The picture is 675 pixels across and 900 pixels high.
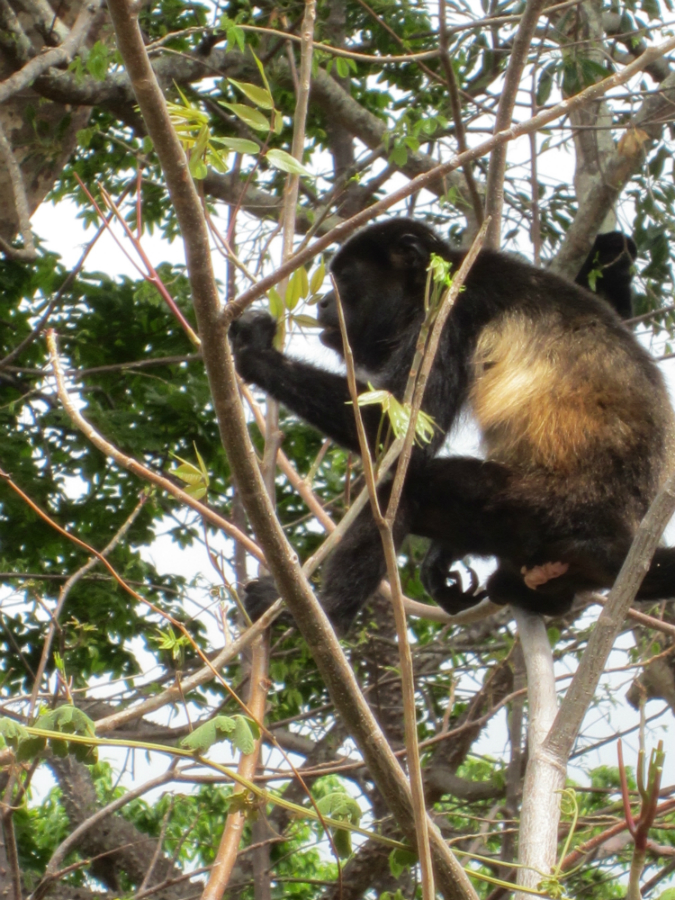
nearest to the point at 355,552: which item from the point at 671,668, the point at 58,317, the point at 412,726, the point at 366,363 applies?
the point at 366,363

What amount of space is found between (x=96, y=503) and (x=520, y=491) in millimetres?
2484

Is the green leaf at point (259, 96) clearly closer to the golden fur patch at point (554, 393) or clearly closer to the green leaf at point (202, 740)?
the green leaf at point (202, 740)

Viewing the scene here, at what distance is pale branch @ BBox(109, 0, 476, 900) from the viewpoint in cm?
134

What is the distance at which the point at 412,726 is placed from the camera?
3.75ft

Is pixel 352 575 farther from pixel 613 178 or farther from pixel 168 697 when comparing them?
pixel 613 178

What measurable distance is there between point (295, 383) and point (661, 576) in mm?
1275

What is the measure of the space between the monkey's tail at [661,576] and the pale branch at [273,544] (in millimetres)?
1552

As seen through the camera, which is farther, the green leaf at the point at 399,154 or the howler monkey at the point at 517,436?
the green leaf at the point at 399,154

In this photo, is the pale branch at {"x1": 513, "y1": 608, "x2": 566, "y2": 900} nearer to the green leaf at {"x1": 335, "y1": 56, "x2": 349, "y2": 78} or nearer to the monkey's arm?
the monkey's arm

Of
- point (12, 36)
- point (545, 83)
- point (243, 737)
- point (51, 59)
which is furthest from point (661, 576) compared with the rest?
point (12, 36)

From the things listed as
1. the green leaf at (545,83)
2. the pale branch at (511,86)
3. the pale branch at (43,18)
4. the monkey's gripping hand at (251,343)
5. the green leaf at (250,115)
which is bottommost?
the green leaf at (250,115)

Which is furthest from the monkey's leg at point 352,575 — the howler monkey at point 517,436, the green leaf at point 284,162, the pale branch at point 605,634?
the green leaf at point 284,162

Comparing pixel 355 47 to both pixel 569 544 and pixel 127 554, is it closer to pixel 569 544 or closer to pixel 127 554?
pixel 127 554

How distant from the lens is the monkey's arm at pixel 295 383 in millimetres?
3143
